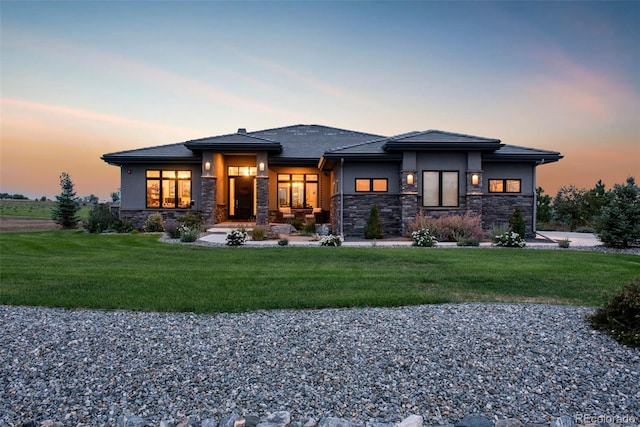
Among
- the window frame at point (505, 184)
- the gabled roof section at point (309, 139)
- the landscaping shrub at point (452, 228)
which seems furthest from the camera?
the gabled roof section at point (309, 139)

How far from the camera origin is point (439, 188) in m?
15.8

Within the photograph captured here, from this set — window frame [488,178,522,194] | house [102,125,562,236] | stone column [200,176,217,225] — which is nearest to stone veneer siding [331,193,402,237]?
house [102,125,562,236]

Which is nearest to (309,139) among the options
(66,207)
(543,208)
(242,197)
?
(242,197)

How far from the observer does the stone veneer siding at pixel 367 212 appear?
51.1ft

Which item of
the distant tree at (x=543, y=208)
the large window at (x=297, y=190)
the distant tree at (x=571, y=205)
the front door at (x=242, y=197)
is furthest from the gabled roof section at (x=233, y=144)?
the distant tree at (x=571, y=205)

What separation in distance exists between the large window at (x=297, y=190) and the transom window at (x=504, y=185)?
8.57 metres

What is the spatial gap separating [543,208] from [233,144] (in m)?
17.2

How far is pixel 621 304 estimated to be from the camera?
13.1 ft

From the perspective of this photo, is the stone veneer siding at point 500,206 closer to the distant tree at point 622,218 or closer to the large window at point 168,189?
the distant tree at point 622,218

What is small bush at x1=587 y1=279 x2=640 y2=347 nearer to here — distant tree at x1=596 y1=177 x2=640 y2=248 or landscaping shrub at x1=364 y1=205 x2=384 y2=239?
distant tree at x1=596 y1=177 x2=640 y2=248

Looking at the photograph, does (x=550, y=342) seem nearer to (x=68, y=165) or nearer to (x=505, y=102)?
(x=505, y=102)

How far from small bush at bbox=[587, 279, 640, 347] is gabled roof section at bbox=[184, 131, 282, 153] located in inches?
560

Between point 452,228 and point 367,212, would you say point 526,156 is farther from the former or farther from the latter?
point 367,212

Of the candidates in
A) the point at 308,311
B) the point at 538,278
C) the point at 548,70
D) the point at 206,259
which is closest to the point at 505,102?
the point at 548,70
